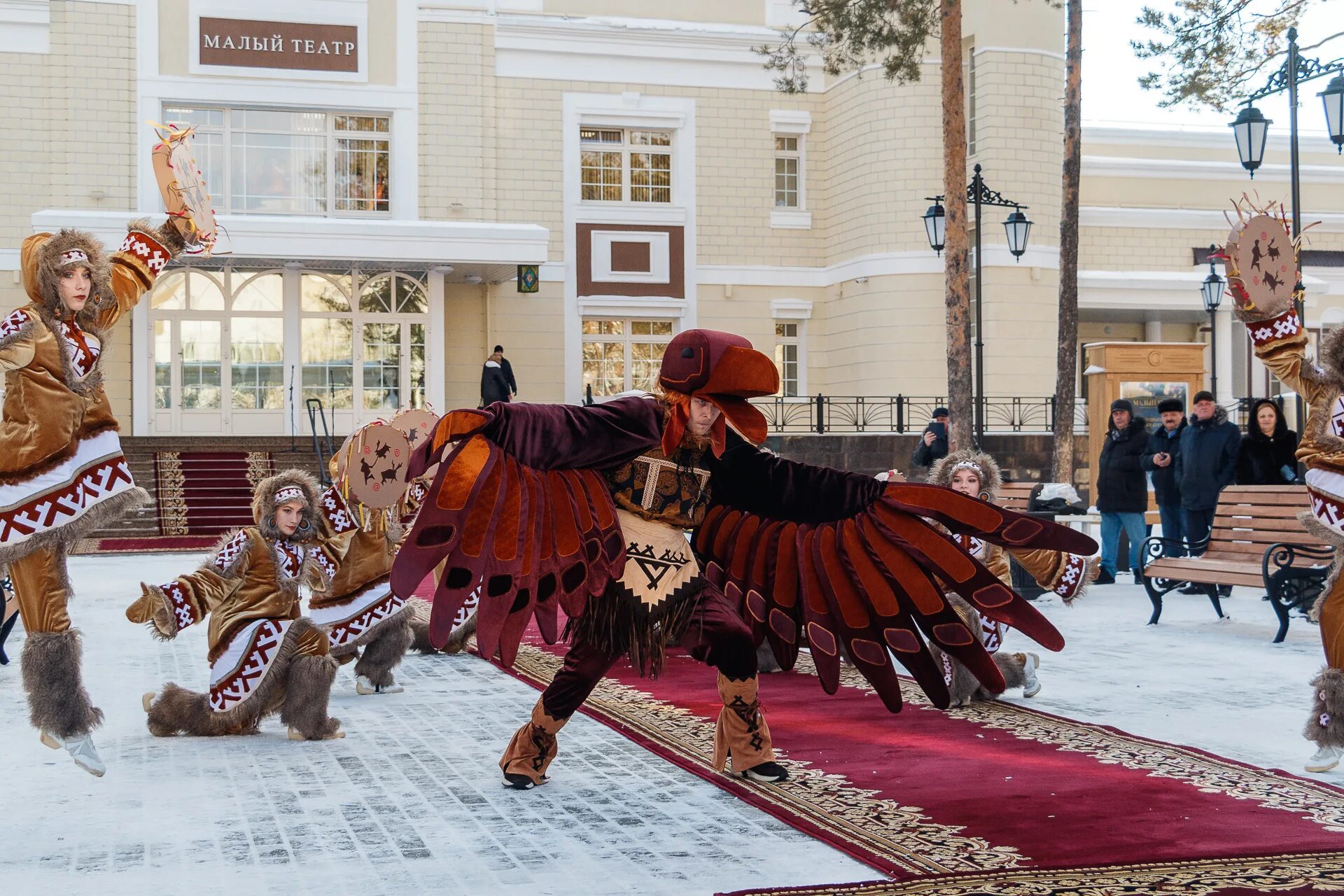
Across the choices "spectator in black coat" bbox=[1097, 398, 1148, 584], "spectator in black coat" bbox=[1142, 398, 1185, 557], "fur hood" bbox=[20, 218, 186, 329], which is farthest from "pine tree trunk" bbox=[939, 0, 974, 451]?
"fur hood" bbox=[20, 218, 186, 329]

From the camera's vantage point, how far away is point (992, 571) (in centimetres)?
659

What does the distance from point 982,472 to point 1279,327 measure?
1.87 m

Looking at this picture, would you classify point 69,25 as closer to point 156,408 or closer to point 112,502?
point 156,408

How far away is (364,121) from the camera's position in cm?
2442

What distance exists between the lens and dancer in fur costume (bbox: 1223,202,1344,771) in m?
5.09

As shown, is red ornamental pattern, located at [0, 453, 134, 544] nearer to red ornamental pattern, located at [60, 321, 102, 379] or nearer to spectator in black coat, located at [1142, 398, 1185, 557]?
red ornamental pattern, located at [60, 321, 102, 379]

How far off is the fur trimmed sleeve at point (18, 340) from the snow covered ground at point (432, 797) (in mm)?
1609

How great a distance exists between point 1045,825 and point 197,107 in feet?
74.6

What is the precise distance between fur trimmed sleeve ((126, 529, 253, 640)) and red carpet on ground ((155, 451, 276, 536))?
1331 centimetres

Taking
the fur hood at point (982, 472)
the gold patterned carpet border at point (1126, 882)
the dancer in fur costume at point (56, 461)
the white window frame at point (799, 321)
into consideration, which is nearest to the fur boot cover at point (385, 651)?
the dancer in fur costume at point (56, 461)

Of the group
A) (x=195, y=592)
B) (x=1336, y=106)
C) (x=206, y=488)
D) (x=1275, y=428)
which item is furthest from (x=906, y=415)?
(x=195, y=592)

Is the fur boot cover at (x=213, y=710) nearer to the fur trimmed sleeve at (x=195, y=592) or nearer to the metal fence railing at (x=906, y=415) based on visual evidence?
the fur trimmed sleeve at (x=195, y=592)

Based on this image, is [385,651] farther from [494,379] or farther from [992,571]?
[494,379]

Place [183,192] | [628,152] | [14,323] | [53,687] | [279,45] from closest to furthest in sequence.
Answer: [53,687]
[14,323]
[183,192]
[279,45]
[628,152]
